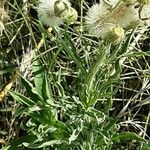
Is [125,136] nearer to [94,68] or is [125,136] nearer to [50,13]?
[94,68]

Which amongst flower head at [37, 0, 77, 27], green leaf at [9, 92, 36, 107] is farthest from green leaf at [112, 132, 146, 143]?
flower head at [37, 0, 77, 27]

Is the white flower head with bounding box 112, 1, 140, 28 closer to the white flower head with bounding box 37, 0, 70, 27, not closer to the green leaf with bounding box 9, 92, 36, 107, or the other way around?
the white flower head with bounding box 37, 0, 70, 27

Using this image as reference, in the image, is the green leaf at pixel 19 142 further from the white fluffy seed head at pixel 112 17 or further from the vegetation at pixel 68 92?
the white fluffy seed head at pixel 112 17

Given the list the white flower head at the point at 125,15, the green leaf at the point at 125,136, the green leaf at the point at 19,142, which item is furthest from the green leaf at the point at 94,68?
the green leaf at the point at 19,142

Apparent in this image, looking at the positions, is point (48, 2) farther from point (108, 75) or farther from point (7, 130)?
point (7, 130)

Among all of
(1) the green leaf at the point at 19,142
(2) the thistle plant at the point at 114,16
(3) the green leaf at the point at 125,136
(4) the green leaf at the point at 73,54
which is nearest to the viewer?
(2) the thistle plant at the point at 114,16

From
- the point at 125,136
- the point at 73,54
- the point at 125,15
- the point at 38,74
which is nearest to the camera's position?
the point at 125,15

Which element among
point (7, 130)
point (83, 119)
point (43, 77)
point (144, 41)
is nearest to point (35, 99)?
point (43, 77)

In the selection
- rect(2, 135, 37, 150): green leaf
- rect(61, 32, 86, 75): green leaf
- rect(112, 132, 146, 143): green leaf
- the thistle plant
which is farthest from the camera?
rect(2, 135, 37, 150): green leaf

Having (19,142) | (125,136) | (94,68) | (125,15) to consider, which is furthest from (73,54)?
(19,142)
